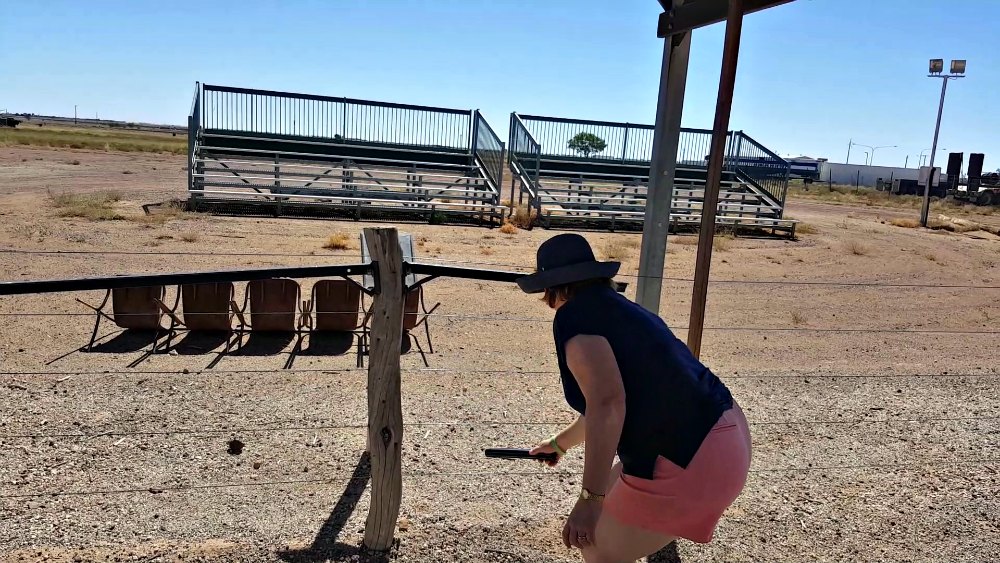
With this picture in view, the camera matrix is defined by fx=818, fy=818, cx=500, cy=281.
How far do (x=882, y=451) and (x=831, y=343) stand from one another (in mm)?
4346

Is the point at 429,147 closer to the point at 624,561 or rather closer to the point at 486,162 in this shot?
the point at 486,162

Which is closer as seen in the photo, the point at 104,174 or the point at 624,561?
the point at 624,561

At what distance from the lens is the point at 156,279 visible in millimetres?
3658

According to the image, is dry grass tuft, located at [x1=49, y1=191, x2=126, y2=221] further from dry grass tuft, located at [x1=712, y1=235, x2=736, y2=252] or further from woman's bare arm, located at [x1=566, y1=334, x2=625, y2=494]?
woman's bare arm, located at [x1=566, y1=334, x2=625, y2=494]

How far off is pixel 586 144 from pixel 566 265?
77.9ft

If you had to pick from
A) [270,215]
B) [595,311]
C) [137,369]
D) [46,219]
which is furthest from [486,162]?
[595,311]

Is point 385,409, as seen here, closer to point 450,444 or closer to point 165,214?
point 450,444

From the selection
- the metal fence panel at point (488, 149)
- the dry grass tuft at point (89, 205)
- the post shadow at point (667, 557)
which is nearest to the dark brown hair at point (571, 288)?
the post shadow at point (667, 557)

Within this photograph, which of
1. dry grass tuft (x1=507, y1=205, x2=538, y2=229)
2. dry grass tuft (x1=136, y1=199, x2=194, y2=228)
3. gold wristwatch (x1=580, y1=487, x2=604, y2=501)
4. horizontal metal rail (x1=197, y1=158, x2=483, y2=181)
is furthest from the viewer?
dry grass tuft (x1=507, y1=205, x2=538, y2=229)

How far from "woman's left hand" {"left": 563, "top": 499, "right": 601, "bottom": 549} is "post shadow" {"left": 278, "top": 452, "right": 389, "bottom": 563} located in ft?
4.61

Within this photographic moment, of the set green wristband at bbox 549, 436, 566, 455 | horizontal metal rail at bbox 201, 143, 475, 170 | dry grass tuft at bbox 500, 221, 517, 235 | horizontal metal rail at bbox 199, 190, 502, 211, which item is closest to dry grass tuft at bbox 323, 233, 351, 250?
horizontal metal rail at bbox 199, 190, 502, 211

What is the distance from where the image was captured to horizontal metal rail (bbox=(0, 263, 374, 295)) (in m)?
3.37

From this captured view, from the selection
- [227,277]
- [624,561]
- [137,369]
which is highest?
[227,277]

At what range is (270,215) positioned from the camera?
2075 centimetres
